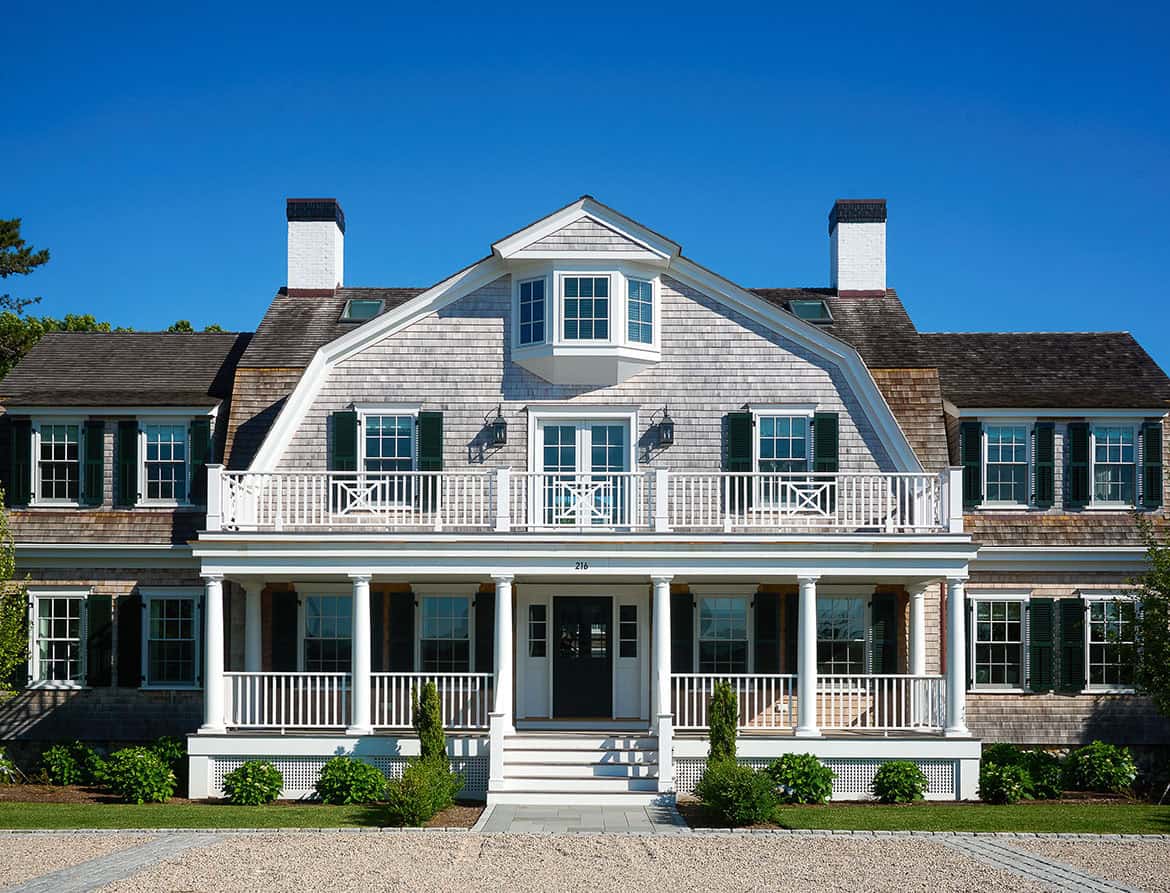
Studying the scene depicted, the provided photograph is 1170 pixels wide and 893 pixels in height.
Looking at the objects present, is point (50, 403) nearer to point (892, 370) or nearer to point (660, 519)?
point (660, 519)

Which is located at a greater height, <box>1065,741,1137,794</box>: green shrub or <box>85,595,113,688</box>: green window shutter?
<box>85,595,113,688</box>: green window shutter

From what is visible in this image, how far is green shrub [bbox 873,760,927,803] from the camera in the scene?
1991 cm

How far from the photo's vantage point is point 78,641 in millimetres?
23469

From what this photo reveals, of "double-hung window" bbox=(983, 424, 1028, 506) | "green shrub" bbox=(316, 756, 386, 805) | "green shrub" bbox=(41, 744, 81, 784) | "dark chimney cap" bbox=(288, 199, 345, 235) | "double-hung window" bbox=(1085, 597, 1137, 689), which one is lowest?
"green shrub" bbox=(41, 744, 81, 784)

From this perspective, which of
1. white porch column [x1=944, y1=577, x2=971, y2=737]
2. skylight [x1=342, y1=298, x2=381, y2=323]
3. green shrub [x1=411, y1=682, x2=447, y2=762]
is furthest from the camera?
skylight [x1=342, y1=298, x2=381, y2=323]

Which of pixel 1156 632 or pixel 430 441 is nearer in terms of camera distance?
pixel 1156 632

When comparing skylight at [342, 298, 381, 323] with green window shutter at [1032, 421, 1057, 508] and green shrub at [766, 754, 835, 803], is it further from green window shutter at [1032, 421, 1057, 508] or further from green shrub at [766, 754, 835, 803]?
green window shutter at [1032, 421, 1057, 508]

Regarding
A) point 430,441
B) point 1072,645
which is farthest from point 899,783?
point 430,441

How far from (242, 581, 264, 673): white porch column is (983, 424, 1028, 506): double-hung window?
13.2 metres

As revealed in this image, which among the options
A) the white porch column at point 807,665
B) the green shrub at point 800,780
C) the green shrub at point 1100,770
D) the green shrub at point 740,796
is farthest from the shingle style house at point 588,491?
the green shrub at point 740,796

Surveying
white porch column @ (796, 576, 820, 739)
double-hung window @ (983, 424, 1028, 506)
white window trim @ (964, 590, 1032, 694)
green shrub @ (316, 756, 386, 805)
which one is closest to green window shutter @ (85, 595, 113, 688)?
green shrub @ (316, 756, 386, 805)

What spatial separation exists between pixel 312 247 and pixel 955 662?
595 inches

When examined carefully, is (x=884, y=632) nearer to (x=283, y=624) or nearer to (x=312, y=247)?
(x=283, y=624)

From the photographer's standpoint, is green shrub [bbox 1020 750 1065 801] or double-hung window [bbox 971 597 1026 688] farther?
double-hung window [bbox 971 597 1026 688]
